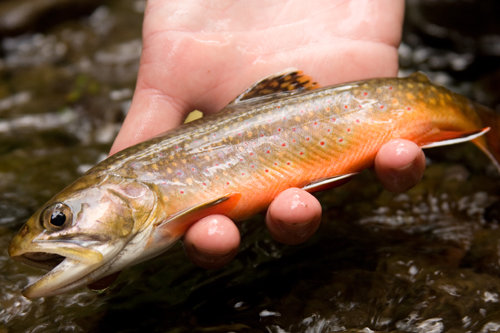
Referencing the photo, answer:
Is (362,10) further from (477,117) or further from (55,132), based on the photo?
(55,132)

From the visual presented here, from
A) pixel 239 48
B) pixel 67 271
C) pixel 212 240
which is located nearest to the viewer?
pixel 67 271

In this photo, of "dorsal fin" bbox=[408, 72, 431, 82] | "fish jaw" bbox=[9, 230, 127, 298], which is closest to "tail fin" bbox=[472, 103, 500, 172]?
"dorsal fin" bbox=[408, 72, 431, 82]

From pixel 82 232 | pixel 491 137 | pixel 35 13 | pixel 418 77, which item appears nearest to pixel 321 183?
pixel 418 77

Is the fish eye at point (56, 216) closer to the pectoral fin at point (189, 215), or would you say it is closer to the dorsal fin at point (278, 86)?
the pectoral fin at point (189, 215)

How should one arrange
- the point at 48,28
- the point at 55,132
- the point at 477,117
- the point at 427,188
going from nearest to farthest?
the point at 477,117
the point at 427,188
the point at 55,132
the point at 48,28

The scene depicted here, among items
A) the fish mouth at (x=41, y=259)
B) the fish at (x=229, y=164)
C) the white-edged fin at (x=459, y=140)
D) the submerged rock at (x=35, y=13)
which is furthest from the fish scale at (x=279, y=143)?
the submerged rock at (x=35, y=13)

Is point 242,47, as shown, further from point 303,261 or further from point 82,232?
point 82,232

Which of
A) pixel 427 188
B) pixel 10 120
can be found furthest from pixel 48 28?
pixel 427 188
